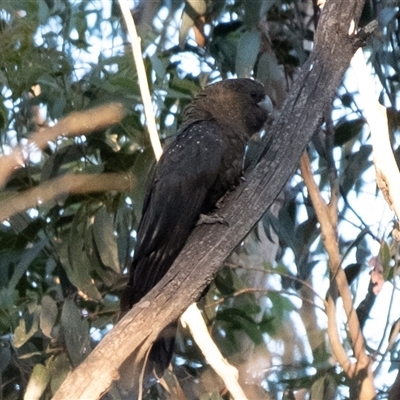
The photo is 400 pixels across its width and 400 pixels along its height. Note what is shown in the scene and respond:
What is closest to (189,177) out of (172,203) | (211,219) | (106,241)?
(172,203)

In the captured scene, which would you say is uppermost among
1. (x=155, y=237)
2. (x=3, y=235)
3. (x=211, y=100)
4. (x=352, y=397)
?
(x=211, y=100)

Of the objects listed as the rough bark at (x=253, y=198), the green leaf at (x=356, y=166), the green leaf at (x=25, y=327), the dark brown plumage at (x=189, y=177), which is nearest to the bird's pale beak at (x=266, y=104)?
the dark brown plumage at (x=189, y=177)

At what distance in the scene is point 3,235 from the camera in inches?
98.6

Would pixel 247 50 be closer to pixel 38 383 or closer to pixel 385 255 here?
pixel 385 255

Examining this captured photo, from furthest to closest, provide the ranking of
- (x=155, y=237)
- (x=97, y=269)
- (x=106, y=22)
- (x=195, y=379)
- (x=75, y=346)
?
(x=106, y=22), (x=195, y=379), (x=97, y=269), (x=75, y=346), (x=155, y=237)

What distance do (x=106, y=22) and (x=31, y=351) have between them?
1.12m

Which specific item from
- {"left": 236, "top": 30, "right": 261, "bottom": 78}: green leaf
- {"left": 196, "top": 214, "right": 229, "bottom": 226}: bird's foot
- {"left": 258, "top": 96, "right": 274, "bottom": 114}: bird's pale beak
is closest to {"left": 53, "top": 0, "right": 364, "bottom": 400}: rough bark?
{"left": 196, "top": 214, "right": 229, "bottom": 226}: bird's foot

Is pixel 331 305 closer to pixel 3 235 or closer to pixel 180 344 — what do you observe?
pixel 180 344

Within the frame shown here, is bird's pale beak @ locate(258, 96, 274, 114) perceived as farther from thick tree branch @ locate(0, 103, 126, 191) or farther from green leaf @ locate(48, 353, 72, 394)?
green leaf @ locate(48, 353, 72, 394)

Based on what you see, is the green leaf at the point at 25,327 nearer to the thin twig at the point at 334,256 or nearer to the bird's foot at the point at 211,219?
the bird's foot at the point at 211,219

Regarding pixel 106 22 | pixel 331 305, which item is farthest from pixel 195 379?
pixel 106 22

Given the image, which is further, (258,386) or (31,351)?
(258,386)

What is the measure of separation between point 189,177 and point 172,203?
0.26 ft

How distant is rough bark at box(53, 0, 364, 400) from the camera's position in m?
1.63
